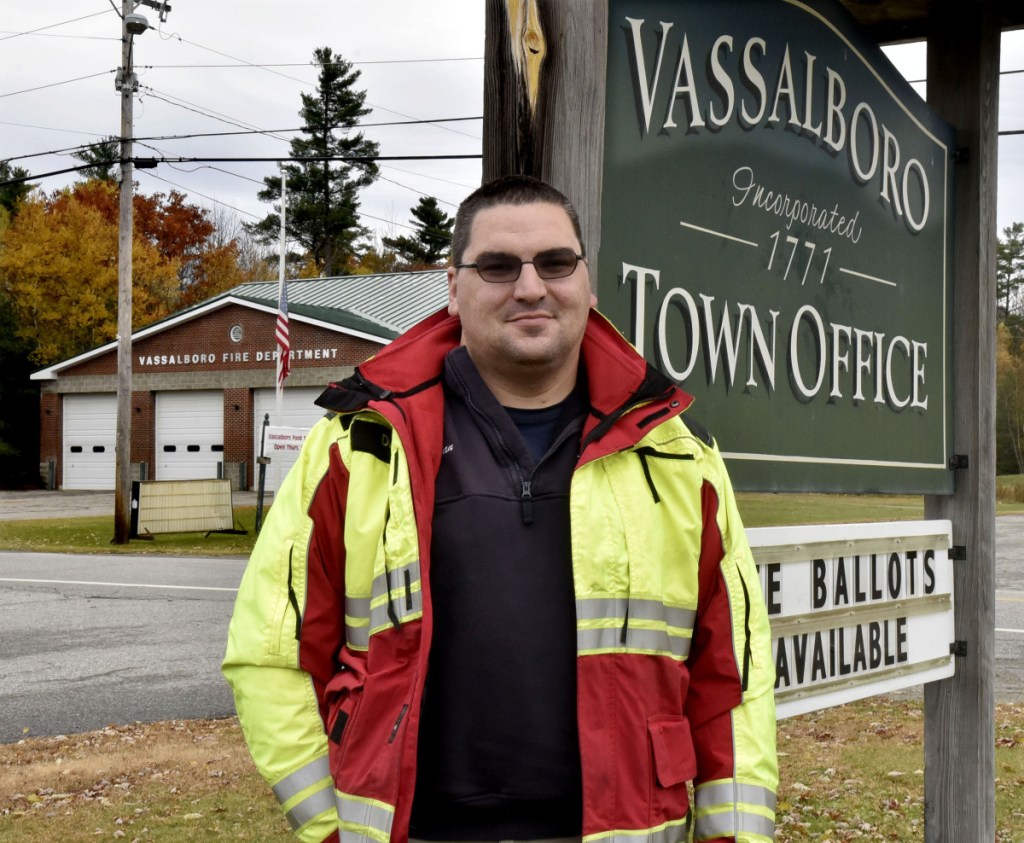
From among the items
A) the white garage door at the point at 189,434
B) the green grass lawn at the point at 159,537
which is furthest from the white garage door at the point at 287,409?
the green grass lawn at the point at 159,537

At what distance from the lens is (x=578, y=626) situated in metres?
2.15

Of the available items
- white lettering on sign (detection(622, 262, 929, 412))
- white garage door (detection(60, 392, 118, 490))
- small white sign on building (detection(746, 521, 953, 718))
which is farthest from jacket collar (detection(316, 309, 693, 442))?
white garage door (detection(60, 392, 118, 490))

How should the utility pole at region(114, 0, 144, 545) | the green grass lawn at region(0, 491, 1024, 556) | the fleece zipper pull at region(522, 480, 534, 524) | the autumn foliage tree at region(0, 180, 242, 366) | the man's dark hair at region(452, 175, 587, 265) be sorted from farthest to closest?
the autumn foliage tree at region(0, 180, 242, 366) → the utility pole at region(114, 0, 144, 545) → the green grass lawn at region(0, 491, 1024, 556) → the man's dark hair at region(452, 175, 587, 265) → the fleece zipper pull at region(522, 480, 534, 524)

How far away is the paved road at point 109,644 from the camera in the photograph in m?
7.89

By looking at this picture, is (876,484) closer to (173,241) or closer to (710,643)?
(710,643)

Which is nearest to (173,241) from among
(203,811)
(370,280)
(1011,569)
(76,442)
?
(76,442)

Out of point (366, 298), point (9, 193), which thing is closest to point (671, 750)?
point (366, 298)

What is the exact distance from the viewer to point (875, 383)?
3939mm

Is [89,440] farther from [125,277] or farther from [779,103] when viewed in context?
[779,103]

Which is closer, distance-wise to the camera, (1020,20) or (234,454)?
(1020,20)

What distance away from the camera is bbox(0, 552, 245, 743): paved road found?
25.9 ft

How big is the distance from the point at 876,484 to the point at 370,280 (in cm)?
3666

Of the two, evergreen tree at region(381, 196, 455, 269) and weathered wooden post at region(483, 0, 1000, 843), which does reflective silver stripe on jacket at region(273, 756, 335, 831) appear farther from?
evergreen tree at region(381, 196, 455, 269)

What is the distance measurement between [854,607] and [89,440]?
4195 cm
